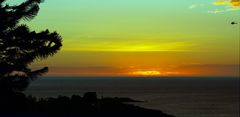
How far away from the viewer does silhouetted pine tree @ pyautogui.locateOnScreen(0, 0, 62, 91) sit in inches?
1325

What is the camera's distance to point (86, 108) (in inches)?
1339

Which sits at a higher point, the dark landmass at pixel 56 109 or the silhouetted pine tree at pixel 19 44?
the silhouetted pine tree at pixel 19 44

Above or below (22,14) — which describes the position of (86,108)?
below

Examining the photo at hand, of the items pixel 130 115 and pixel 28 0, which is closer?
pixel 130 115

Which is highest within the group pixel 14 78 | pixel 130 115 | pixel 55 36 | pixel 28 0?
pixel 28 0

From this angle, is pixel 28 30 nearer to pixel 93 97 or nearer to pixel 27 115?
pixel 27 115

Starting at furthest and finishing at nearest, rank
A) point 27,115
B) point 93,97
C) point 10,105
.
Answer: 1. point 93,97
2. point 10,105
3. point 27,115

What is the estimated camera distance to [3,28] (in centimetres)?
3384

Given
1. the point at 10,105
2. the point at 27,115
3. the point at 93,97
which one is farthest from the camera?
the point at 93,97

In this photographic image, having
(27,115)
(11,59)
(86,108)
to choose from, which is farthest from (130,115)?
(11,59)

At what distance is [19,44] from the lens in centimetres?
3381

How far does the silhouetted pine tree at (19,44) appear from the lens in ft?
110

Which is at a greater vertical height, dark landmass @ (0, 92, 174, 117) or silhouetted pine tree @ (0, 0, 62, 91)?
silhouetted pine tree @ (0, 0, 62, 91)

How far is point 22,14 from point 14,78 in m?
3.68
